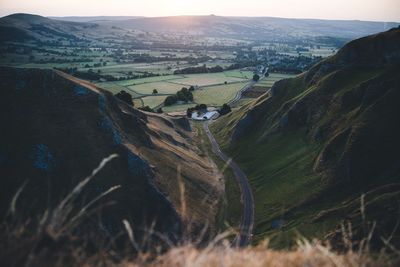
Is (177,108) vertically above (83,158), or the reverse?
(83,158)

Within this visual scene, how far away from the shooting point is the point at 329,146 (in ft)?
295

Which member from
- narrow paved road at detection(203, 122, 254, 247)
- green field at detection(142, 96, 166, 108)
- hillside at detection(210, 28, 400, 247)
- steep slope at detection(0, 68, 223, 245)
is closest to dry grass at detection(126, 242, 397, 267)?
hillside at detection(210, 28, 400, 247)

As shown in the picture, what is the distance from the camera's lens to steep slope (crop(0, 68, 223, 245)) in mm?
60312

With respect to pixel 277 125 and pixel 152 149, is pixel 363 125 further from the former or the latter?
pixel 152 149

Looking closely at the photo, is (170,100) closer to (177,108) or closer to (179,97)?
(177,108)

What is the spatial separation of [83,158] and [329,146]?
57240 mm

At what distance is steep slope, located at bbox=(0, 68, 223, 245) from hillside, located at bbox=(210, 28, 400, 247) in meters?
16.9

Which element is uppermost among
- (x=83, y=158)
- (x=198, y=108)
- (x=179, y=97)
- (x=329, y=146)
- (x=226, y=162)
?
(x=226, y=162)

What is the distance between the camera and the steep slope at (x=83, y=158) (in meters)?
60.3

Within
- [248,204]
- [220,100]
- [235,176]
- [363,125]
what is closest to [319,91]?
[363,125]

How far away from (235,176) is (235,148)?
22.8 meters

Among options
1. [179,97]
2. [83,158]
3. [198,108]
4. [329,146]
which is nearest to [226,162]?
[83,158]

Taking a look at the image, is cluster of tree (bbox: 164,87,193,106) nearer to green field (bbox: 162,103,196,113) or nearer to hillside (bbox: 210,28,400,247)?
green field (bbox: 162,103,196,113)

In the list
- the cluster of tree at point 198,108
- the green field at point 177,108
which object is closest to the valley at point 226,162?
the cluster of tree at point 198,108
